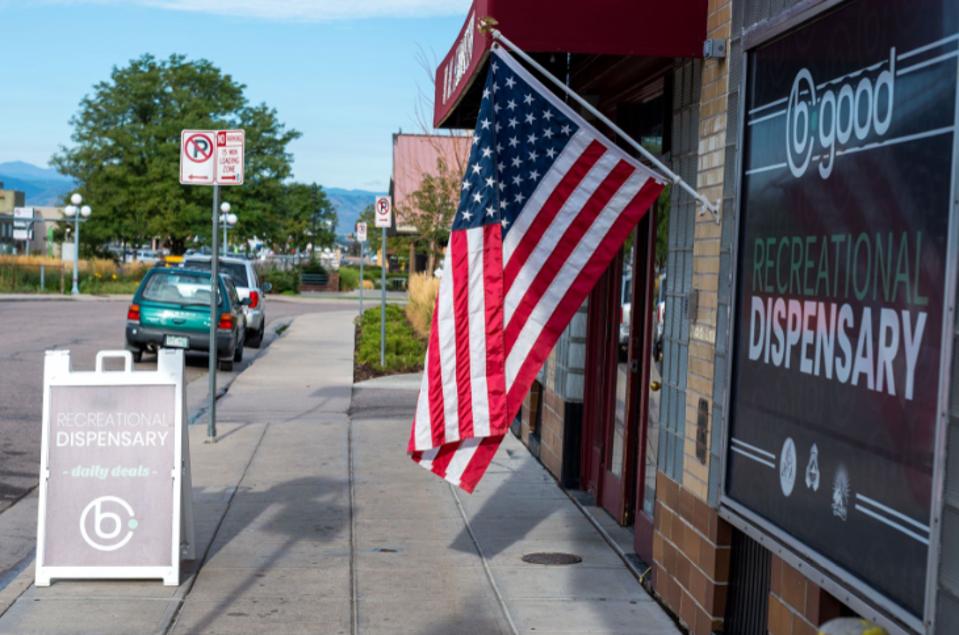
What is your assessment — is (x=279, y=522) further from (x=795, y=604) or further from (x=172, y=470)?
(x=795, y=604)

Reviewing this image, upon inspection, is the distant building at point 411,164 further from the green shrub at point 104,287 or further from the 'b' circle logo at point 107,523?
the 'b' circle logo at point 107,523

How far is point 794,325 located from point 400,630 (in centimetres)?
270

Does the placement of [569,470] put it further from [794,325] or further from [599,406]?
[794,325]

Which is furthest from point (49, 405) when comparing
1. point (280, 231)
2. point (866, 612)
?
point (280, 231)

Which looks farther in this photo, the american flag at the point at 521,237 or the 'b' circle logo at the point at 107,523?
the 'b' circle logo at the point at 107,523

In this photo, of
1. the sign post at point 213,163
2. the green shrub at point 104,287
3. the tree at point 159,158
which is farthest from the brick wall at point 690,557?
the tree at point 159,158

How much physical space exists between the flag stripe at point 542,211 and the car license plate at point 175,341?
14125mm

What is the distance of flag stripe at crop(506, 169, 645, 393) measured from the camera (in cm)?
624

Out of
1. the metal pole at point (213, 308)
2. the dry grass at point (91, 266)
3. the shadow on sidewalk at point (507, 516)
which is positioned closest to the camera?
the shadow on sidewalk at point (507, 516)

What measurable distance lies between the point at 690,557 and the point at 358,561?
7.65 feet

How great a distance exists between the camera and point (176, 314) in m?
20.1

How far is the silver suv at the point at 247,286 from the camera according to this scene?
25922 millimetres

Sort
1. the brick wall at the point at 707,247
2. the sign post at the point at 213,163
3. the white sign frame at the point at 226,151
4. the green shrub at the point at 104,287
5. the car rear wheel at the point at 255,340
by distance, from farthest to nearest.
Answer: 1. the green shrub at the point at 104,287
2. the car rear wheel at the point at 255,340
3. the white sign frame at the point at 226,151
4. the sign post at the point at 213,163
5. the brick wall at the point at 707,247

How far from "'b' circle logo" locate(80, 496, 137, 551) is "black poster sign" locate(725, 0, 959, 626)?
3482 mm
